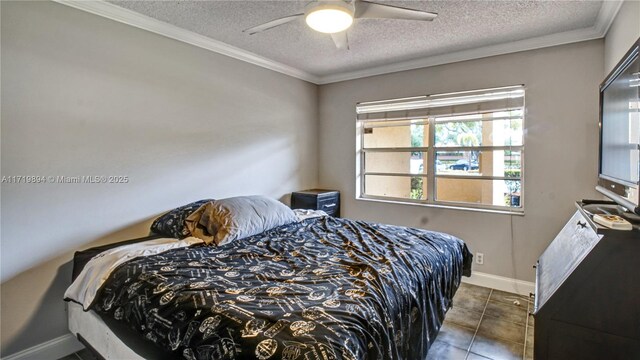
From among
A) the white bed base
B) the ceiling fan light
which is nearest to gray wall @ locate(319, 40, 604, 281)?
the ceiling fan light

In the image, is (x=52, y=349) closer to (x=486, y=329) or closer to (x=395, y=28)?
(x=486, y=329)

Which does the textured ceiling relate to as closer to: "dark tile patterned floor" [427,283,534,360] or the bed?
the bed

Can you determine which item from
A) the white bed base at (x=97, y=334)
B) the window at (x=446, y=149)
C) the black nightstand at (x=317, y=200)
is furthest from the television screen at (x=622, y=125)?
the black nightstand at (x=317, y=200)

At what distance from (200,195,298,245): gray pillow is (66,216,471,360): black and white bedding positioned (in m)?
0.10

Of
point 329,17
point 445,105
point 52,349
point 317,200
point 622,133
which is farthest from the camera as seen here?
point 317,200

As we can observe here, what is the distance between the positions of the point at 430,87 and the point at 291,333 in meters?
3.27

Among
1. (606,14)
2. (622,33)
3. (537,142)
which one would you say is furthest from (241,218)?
(606,14)

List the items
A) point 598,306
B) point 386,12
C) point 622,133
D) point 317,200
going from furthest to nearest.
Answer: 1. point 317,200
2. point 386,12
3. point 622,133
4. point 598,306

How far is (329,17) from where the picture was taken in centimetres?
182

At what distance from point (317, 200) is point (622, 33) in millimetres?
3011

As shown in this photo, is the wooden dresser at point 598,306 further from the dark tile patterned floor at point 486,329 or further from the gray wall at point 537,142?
the gray wall at point 537,142

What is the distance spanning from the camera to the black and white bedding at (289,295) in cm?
116

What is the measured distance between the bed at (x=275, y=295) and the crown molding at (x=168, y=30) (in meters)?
1.72

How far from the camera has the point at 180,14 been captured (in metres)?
2.51
